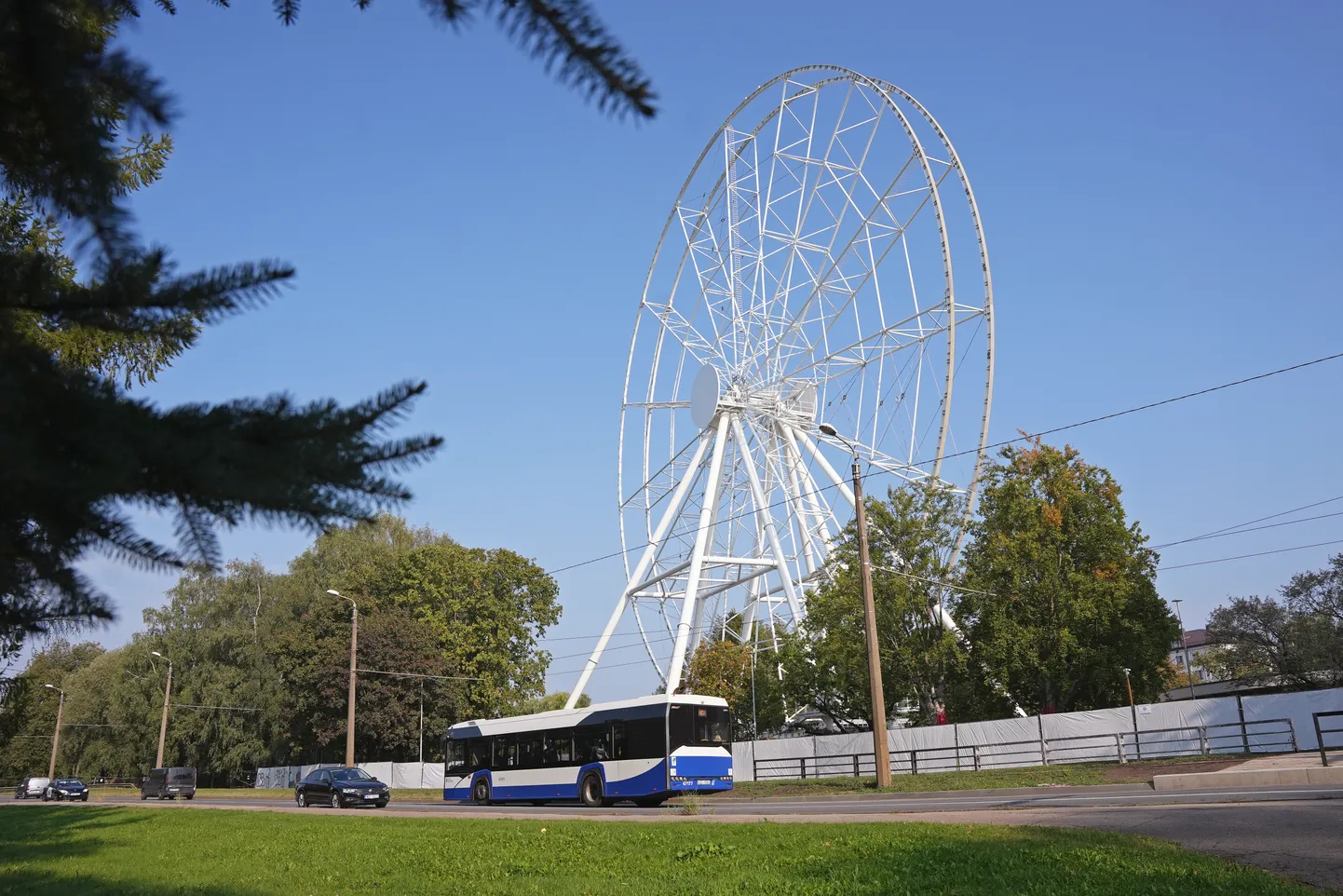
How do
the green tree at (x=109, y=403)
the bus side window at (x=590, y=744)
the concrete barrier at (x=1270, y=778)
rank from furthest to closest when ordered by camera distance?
→ 1. the bus side window at (x=590, y=744)
2. the concrete barrier at (x=1270, y=778)
3. the green tree at (x=109, y=403)

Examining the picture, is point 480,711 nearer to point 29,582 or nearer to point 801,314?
point 801,314

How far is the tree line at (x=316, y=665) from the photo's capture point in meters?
60.0

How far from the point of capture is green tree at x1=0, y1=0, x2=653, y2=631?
6.43 feet

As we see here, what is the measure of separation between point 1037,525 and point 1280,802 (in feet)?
94.6

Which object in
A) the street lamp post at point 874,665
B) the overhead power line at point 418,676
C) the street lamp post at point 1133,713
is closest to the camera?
the street lamp post at point 874,665

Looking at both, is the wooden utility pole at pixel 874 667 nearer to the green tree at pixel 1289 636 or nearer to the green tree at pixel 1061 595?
the green tree at pixel 1061 595

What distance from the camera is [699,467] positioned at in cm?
4331

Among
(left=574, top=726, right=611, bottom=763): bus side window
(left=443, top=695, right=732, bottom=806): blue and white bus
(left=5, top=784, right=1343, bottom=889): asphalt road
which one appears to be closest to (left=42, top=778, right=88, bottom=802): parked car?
(left=443, top=695, right=732, bottom=806): blue and white bus

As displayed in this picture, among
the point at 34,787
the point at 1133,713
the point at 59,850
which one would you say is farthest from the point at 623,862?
the point at 34,787

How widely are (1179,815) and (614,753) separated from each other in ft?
61.1

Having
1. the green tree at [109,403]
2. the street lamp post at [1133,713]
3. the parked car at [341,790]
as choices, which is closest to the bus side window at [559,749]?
the parked car at [341,790]

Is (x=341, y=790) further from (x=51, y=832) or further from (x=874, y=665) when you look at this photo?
(x=874, y=665)

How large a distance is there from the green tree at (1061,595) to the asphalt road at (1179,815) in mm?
19091

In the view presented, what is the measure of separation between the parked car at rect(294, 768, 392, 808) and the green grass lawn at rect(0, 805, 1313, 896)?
15240mm
